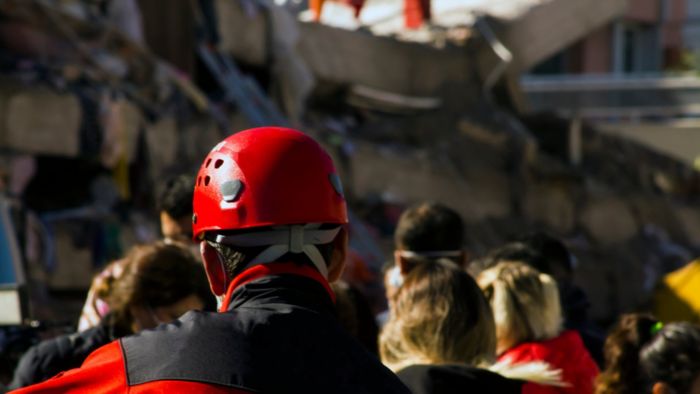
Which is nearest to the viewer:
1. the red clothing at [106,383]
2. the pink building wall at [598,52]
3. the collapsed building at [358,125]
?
the red clothing at [106,383]

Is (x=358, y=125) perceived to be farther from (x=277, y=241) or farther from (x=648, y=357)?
(x=277, y=241)

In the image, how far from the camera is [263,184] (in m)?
2.23

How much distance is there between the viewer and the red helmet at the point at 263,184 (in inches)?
87.5

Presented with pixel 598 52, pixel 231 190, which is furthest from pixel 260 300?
pixel 598 52

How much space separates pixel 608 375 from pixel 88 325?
1.75m

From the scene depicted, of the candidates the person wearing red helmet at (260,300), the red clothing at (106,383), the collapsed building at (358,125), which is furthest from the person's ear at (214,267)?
the collapsed building at (358,125)

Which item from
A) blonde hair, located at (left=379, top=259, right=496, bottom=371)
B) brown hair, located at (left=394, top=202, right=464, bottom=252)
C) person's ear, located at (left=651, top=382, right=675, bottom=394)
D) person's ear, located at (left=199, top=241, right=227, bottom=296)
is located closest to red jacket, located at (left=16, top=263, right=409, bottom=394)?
person's ear, located at (left=199, top=241, right=227, bottom=296)

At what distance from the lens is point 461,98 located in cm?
1492

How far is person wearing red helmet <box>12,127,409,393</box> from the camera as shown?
204 cm

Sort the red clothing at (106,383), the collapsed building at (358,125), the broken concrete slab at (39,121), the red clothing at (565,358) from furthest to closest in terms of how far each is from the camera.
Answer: the collapsed building at (358,125), the broken concrete slab at (39,121), the red clothing at (565,358), the red clothing at (106,383)

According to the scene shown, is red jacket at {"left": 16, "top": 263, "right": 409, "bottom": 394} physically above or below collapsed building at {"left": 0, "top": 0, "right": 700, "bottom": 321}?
above

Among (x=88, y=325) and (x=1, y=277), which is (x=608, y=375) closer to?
(x=88, y=325)

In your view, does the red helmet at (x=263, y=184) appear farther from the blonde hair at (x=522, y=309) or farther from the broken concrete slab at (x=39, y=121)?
the broken concrete slab at (x=39, y=121)

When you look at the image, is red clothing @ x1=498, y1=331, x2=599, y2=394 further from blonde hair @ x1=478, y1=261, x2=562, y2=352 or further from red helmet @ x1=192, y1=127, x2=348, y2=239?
red helmet @ x1=192, y1=127, x2=348, y2=239
